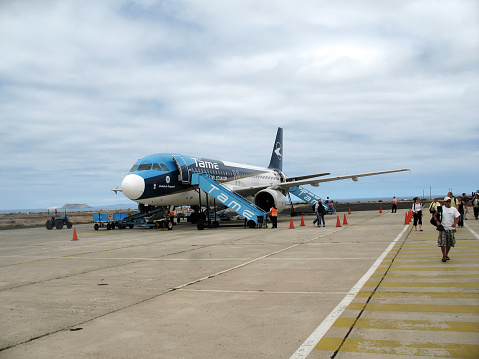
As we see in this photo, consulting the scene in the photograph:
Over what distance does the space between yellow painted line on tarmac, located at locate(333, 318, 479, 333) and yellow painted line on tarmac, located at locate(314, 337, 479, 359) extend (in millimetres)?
551

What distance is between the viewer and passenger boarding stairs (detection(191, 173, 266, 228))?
24438 millimetres

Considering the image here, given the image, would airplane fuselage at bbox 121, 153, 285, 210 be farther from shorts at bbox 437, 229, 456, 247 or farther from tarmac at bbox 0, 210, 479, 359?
shorts at bbox 437, 229, 456, 247

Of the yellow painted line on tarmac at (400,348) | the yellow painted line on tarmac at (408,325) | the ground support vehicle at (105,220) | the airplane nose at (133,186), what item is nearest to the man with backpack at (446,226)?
the yellow painted line on tarmac at (408,325)

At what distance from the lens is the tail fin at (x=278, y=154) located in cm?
4366

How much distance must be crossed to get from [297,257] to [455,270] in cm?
411

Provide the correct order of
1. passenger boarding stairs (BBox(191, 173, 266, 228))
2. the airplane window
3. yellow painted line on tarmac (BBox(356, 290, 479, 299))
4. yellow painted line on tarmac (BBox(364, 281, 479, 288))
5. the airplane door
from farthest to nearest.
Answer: the airplane door, passenger boarding stairs (BBox(191, 173, 266, 228)), the airplane window, yellow painted line on tarmac (BBox(364, 281, 479, 288)), yellow painted line on tarmac (BBox(356, 290, 479, 299))

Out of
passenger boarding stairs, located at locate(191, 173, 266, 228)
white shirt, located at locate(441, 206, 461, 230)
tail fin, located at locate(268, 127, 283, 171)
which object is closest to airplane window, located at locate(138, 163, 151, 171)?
passenger boarding stairs, located at locate(191, 173, 266, 228)

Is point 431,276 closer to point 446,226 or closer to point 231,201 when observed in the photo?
point 446,226

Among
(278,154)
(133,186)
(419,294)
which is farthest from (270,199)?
(419,294)

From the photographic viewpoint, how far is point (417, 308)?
6395mm

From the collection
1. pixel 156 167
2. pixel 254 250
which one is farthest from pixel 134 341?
pixel 156 167

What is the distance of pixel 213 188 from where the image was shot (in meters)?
25.4

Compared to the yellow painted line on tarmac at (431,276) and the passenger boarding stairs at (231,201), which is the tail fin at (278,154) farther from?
the yellow painted line on tarmac at (431,276)

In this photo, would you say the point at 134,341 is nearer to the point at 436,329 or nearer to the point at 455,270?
the point at 436,329
